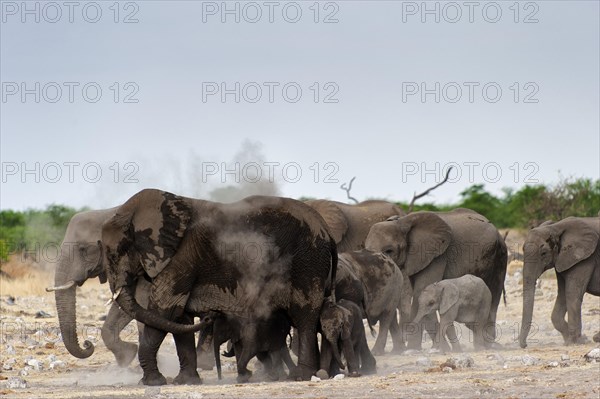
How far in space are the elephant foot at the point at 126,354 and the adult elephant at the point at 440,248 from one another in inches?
167

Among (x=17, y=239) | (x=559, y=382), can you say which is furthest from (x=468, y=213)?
(x=17, y=239)

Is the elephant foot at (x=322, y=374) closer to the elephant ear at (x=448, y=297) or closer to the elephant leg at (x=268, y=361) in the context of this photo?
the elephant leg at (x=268, y=361)

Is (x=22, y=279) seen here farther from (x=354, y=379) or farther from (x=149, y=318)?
(x=354, y=379)

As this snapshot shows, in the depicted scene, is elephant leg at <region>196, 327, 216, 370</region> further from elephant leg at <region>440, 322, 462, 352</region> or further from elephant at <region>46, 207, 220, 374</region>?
elephant leg at <region>440, 322, 462, 352</region>

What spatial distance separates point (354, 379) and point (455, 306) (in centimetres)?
510

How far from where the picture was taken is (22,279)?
31094 millimetres

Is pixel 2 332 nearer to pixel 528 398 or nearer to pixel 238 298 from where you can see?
pixel 238 298

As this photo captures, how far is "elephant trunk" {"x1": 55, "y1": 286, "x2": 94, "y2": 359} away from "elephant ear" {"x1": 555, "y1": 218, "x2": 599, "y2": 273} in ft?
23.3

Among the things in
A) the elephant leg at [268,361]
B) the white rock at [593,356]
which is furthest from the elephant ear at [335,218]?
the white rock at [593,356]

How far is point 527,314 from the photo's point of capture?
18.6 m

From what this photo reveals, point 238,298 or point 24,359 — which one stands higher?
point 238,298

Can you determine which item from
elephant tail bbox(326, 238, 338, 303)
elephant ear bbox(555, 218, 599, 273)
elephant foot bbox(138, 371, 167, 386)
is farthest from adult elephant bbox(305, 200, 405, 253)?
elephant foot bbox(138, 371, 167, 386)

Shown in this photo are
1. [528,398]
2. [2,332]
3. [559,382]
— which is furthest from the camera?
[2,332]

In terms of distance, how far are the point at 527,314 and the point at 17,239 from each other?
26900 millimetres
